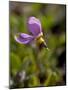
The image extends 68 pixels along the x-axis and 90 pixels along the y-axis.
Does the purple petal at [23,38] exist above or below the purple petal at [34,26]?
below

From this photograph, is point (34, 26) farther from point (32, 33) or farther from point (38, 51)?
point (38, 51)

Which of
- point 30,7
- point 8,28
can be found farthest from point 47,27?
point 8,28

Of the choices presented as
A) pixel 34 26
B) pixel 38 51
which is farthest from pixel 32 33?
pixel 38 51

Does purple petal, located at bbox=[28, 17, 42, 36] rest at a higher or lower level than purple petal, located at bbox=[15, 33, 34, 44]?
higher

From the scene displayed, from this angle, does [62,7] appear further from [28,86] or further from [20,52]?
[28,86]
